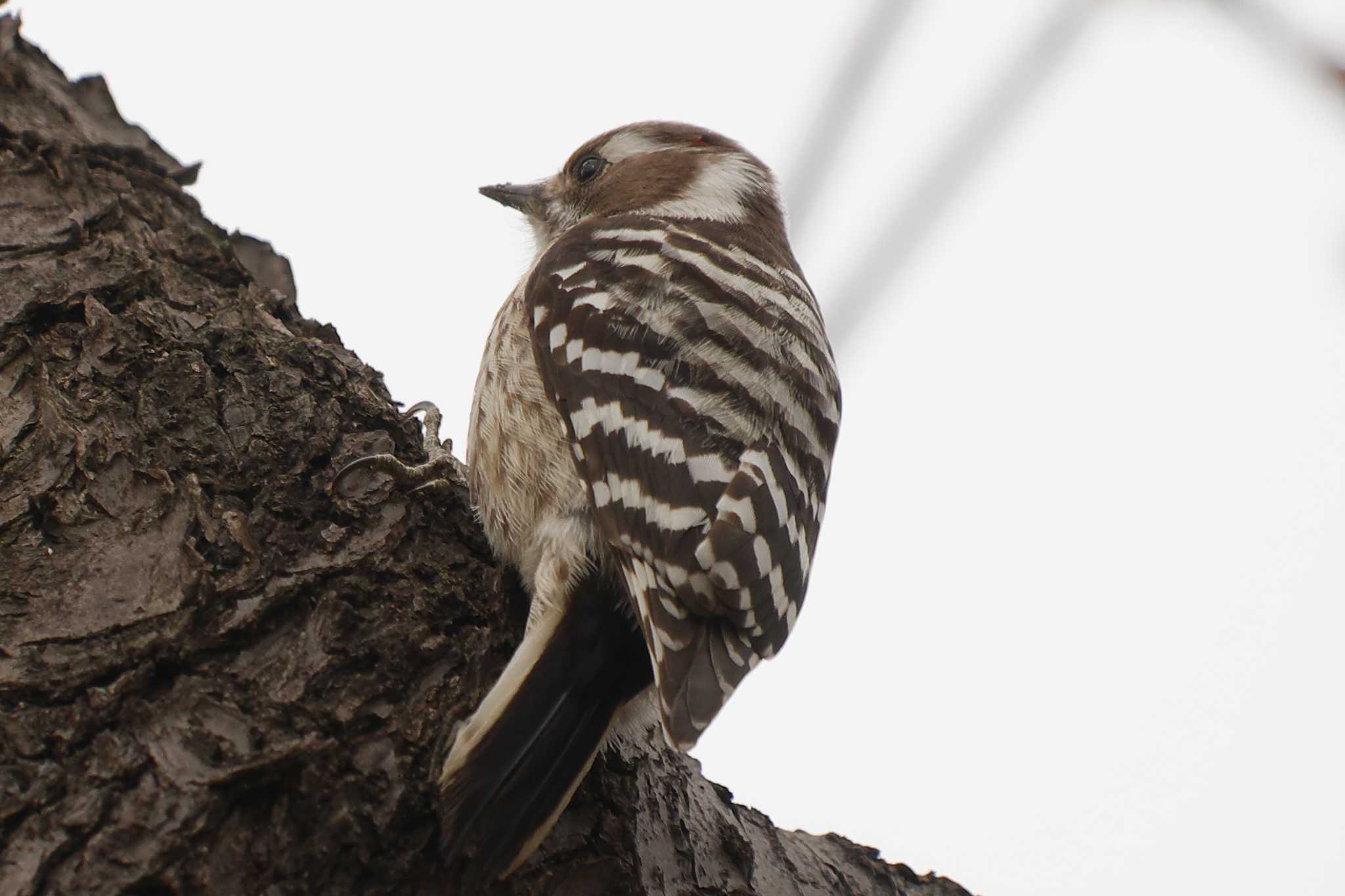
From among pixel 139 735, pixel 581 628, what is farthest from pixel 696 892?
pixel 139 735

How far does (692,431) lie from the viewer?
2.46 m

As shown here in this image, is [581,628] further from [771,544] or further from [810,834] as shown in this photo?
[810,834]

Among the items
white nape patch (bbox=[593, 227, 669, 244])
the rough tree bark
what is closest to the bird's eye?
white nape patch (bbox=[593, 227, 669, 244])

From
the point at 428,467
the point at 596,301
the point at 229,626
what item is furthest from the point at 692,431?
the point at 229,626

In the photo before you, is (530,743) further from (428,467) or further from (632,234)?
(632,234)

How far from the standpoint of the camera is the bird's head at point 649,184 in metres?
3.91

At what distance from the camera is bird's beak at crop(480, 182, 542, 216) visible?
13.3ft

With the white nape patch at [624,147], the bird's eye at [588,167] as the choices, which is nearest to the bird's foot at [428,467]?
the bird's eye at [588,167]

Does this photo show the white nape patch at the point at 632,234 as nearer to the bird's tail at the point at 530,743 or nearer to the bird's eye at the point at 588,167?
the bird's eye at the point at 588,167

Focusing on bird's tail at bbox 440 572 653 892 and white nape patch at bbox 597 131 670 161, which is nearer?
bird's tail at bbox 440 572 653 892

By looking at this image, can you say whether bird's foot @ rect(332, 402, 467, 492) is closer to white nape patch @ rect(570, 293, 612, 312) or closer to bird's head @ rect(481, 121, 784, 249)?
white nape patch @ rect(570, 293, 612, 312)

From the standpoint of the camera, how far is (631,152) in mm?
4078

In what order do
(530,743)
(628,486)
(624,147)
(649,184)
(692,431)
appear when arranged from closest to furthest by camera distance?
(530,743) → (628,486) → (692,431) → (649,184) → (624,147)

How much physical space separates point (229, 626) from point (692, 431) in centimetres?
93
